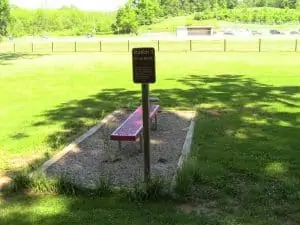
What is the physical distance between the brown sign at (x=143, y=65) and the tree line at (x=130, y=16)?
85.1 metres

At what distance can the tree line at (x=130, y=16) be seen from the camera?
106 metres

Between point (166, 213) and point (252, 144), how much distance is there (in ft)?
11.9

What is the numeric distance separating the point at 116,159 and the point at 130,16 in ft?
309

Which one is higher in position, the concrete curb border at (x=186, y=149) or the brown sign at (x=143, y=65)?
the brown sign at (x=143, y=65)

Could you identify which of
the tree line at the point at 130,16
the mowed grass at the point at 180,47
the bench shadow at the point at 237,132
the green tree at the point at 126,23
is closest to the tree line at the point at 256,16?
the tree line at the point at 130,16

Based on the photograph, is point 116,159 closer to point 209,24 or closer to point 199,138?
point 199,138

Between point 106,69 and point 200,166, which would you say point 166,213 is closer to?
point 200,166

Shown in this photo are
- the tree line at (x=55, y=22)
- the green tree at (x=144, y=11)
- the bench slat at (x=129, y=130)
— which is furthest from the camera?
the green tree at (x=144, y=11)

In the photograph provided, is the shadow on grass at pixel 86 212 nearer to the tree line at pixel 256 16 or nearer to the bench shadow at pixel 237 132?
the bench shadow at pixel 237 132

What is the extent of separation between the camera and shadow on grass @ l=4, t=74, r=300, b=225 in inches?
233

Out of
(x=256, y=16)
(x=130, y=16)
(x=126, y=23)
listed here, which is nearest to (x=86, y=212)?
(x=126, y=23)

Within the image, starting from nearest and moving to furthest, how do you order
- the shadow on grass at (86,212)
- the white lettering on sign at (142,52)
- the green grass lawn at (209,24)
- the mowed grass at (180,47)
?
the shadow on grass at (86,212), the white lettering on sign at (142,52), the mowed grass at (180,47), the green grass lawn at (209,24)

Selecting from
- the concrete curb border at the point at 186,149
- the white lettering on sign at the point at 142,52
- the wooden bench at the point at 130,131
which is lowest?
the concrete curb border at the point at 186,149

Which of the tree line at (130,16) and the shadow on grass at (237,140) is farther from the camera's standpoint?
the tree line at (130,16)
